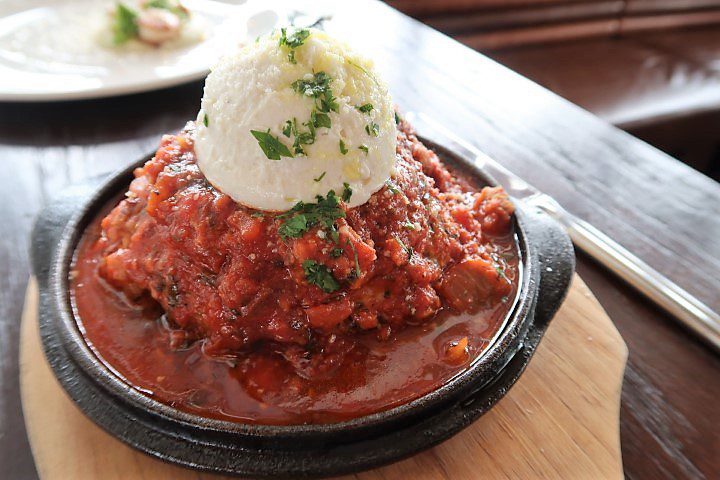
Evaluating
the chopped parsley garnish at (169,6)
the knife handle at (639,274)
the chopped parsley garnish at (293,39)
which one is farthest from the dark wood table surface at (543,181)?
the chopped parsley garnish at (293,39)

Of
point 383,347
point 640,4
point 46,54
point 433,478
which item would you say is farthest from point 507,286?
point 640,4

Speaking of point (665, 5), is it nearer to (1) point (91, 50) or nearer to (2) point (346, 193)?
(1) point (91, 50)

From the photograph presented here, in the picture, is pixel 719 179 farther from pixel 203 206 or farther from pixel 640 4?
pixel 203 206

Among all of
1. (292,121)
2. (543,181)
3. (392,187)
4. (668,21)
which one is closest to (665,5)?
(668,21)

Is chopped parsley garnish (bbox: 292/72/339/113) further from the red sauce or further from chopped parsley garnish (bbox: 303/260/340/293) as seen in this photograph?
chopped parsley garnish (bbox: 303/260/340/293)

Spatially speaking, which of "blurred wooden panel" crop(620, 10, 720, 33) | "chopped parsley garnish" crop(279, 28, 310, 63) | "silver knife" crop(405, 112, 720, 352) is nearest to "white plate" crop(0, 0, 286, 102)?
"silver knife" crop(405, 112, 720, 352)

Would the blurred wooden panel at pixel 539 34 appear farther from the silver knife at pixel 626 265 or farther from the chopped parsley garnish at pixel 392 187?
the chopped parsley garnish at pixel 392 187

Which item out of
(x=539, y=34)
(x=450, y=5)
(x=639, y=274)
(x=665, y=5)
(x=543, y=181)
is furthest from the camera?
(x=665, y=5)
